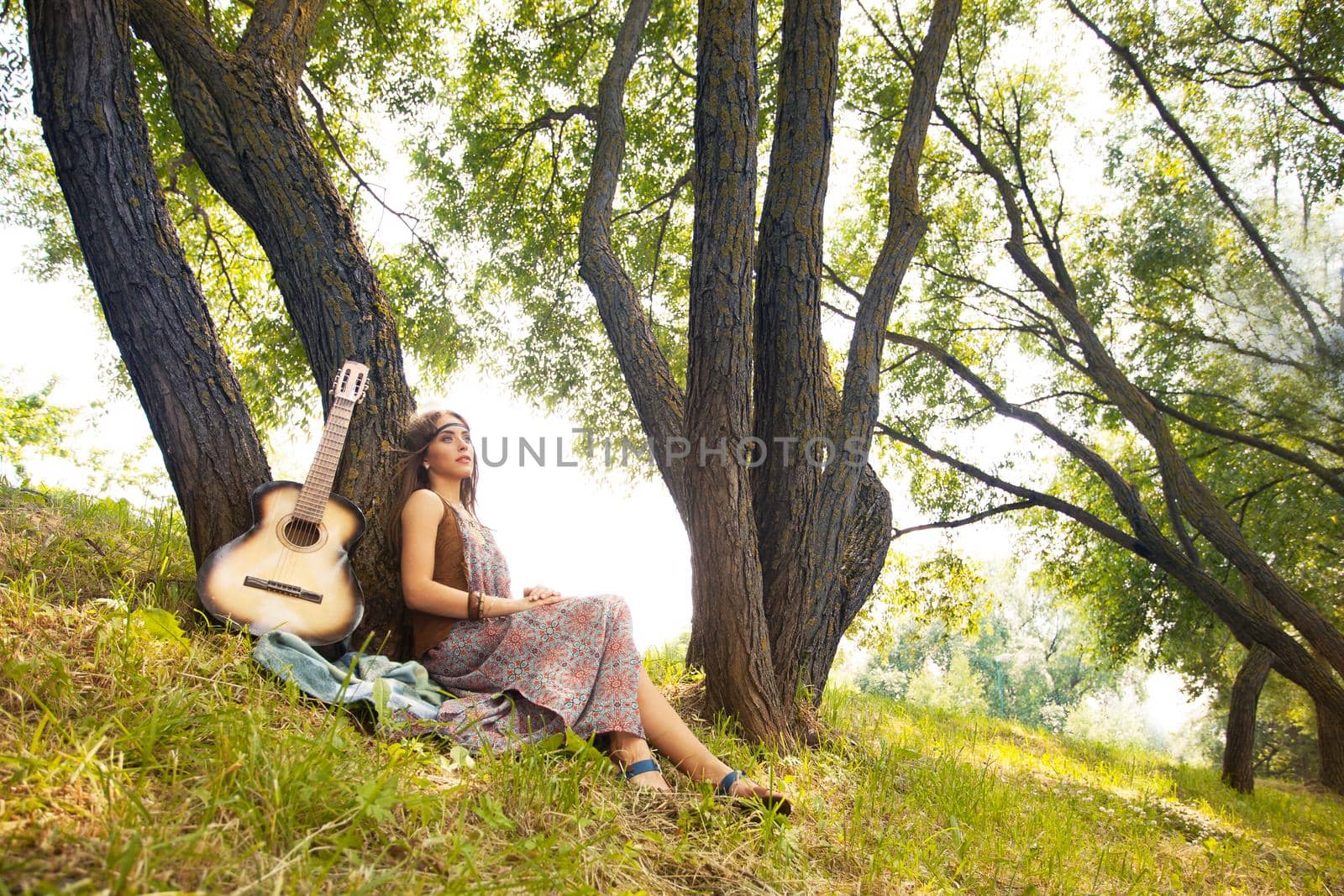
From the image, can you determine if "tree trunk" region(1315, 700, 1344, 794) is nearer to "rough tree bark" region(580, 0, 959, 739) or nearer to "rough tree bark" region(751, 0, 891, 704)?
"rough tree bark" region(580, 0, 959, 739)

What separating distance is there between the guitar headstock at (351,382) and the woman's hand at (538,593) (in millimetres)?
1058

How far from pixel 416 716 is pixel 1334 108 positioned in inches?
354

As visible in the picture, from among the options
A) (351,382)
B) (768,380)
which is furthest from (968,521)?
(351,382)

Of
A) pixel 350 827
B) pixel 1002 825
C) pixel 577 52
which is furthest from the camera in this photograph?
pixel 577 52

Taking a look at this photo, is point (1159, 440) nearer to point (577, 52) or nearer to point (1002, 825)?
point (1002, 825)

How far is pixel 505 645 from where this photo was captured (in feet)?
10.1

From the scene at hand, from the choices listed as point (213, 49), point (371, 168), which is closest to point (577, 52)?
point (371, 168)

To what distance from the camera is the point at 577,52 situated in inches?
290

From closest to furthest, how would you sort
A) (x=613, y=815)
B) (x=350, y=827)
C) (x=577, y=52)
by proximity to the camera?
(x=350, y=827), (x=613, y=815), (x=577, y=52)

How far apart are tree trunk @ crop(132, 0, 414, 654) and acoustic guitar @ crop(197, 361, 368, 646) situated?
166 millimetres

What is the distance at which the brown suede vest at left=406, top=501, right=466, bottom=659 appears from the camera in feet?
10.6

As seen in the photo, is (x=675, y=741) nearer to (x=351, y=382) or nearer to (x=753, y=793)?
(x=753, y=793)

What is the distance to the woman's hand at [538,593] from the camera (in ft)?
10.3

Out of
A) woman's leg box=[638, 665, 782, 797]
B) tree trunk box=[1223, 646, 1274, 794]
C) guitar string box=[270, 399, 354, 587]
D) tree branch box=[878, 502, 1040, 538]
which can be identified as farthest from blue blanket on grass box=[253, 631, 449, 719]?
tree trunk box=[1223, 646, 1274, 794]
